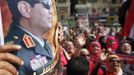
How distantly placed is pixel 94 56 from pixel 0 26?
4.12 m

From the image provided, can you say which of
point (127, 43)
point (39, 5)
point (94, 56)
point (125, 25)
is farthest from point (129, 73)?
point (39, 5)

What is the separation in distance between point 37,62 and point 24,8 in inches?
7.1

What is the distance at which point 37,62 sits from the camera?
5.02 feet

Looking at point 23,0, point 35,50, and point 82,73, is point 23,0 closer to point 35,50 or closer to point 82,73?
point 35,50

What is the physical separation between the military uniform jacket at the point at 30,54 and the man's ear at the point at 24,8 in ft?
0.16

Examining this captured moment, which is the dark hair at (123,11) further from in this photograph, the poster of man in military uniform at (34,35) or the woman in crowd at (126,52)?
the poster of man in military uniform at (34,35)

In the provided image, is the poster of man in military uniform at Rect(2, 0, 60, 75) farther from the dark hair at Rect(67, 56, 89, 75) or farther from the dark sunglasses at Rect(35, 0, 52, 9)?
the dark hair at Rect(67, 56, 89, 75)

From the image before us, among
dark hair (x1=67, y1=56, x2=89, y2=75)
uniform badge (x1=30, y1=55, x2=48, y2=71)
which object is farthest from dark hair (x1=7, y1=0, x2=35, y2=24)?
dark hair (x1=67, y1=56, x2=89, y2=75)

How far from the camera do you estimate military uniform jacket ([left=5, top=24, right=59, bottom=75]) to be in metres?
1.49

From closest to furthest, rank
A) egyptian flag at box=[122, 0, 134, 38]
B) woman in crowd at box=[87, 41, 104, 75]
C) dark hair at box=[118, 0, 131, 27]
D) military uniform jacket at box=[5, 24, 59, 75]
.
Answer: military uniform jacket at box=[5, 24, 59, 75] < egyptian flag at box=[122, 0, 134, 38] < dark hair at box=[118, 0, 131, 27] < woman in crowd at box=[87, 41, 104, 75]

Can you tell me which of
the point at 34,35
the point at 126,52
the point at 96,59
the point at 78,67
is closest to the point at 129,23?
the point at 78,67

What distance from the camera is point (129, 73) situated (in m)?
5.35

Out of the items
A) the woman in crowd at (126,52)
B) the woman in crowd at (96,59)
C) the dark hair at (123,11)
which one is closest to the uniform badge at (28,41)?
the dark hair at (123,11)

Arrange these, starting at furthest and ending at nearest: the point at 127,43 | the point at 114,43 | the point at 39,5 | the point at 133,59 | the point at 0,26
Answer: the point at 114,43, the point at 127,43, the point at 133,59, the point at 39,5, the point at 0,26
